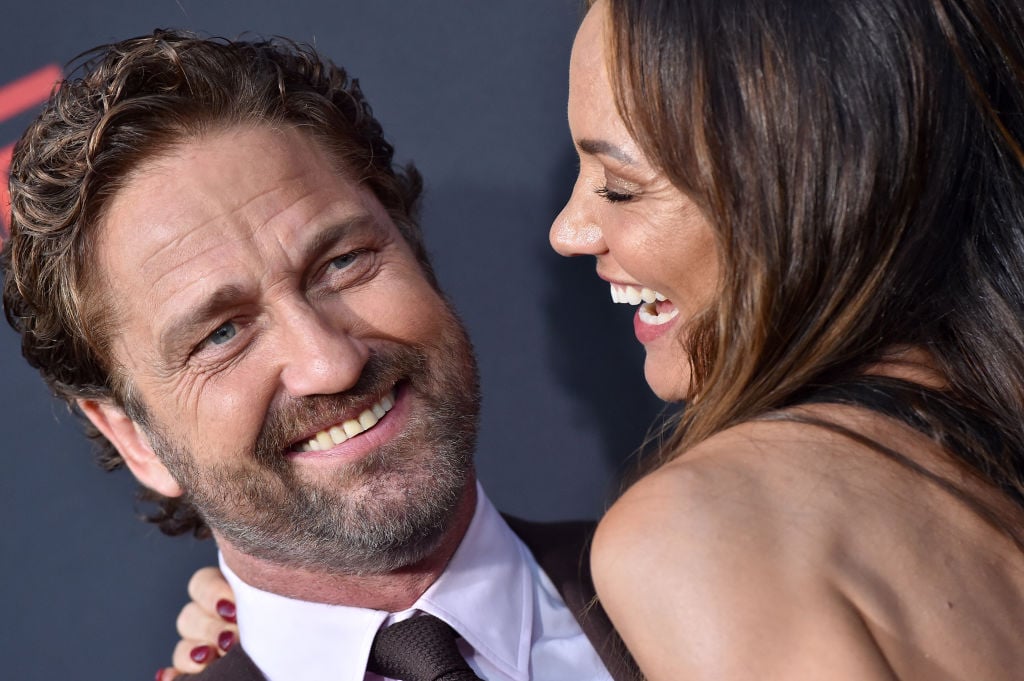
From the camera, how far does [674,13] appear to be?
1.25 meters

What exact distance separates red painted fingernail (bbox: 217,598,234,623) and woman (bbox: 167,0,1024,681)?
1.20 m

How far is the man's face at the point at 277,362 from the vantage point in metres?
1.78

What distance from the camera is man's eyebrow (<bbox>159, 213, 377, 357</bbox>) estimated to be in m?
1.77

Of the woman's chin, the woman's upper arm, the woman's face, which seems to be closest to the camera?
the woman's upper arm

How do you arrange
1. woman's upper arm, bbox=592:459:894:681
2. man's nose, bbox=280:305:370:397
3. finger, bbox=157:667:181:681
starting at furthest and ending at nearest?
finger, bbox=157:667:181:681, man's nose, bbox=280:305:370:397, woman's upper arm, bbox=592:459:894:681

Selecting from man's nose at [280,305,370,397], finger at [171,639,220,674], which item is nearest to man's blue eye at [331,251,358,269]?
man's nose at [280,305,370,397]

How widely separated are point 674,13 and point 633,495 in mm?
552

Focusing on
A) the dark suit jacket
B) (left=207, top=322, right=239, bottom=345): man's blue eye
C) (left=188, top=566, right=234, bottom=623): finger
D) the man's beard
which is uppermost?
(left=207, top=322, right=239, bottom=345): man's blue eye

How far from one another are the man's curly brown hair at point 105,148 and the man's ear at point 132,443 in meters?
0.03

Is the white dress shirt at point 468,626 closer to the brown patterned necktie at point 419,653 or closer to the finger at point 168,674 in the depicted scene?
the brown patterned necktie at point 419,653

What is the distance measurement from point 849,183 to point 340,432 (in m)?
0.95

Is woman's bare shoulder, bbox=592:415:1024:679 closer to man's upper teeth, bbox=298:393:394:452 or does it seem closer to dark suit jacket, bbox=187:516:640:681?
dark suit jacket, bbox=187:516:640:681

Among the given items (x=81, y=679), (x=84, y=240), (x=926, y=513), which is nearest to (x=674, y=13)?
(x=926, y=513)

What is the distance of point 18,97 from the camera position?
222 centimetres
